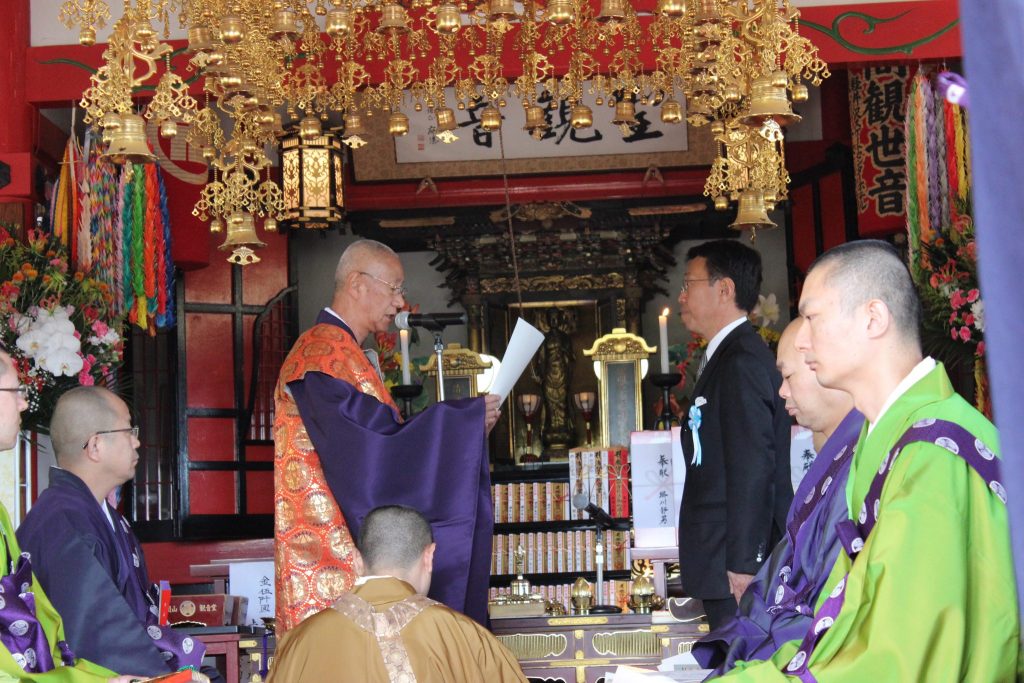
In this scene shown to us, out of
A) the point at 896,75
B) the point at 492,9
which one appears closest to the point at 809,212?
the point at 896,75

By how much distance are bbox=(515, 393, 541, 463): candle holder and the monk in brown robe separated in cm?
513

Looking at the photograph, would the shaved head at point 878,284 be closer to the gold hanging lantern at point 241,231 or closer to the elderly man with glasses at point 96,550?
the elderly man with glasses at point 96,550

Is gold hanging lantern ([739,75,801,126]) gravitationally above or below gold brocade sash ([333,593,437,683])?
above

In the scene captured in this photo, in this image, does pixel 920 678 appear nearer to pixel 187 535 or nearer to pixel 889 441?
pixel 889 441

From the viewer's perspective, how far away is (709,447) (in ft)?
11.7

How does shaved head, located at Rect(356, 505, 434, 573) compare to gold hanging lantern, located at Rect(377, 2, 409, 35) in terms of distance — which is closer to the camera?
shaved head, located at Rect(356, 505, 434, 573)

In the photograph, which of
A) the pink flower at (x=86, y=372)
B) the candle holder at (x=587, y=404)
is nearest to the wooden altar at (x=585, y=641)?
the pink flower at (x=86, y=372)

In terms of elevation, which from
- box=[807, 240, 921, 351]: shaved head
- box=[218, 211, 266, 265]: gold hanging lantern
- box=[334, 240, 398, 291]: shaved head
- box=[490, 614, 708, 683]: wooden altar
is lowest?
box=[490, 614, 708, 683]: wooden altar

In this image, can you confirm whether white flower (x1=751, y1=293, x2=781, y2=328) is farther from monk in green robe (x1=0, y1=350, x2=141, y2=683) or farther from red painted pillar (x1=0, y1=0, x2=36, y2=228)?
monk in green robe (x1=0, y1=350, x2=141, y2=683)

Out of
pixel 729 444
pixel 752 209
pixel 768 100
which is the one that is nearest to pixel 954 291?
pixel 752 209

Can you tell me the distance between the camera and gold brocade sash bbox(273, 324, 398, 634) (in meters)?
3.75

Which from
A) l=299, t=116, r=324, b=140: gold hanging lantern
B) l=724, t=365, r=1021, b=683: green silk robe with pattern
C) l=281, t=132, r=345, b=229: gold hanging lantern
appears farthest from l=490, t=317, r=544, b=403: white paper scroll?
l=281, t=132, r=345, b=229: gold hanging lantern

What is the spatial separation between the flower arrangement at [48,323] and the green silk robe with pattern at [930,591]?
144 inches

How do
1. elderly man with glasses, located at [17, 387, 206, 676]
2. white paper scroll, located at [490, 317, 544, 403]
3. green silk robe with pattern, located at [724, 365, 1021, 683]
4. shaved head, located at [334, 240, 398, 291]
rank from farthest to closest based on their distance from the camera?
shaved head, located at [334, 240, 398, 291]
white paper scroll, located at [490, 317, 544, 403]
elderly man with glasses, located at [17, 387, 206, 676]
green silk robe with pattern, located at [724, 365, 1021, 683]
